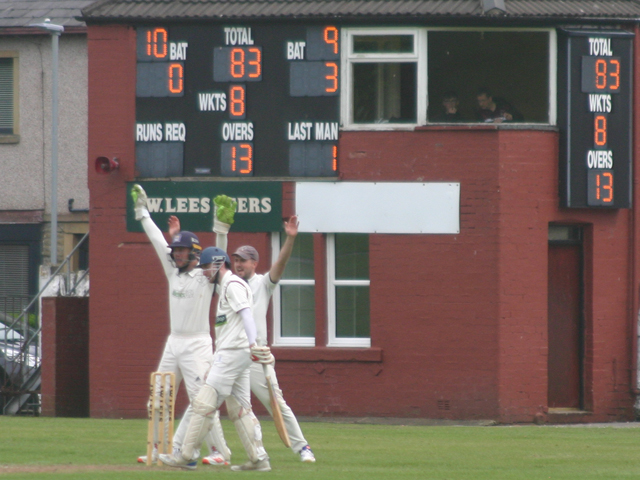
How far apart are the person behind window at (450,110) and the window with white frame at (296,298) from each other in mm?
2357

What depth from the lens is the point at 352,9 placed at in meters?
15.9

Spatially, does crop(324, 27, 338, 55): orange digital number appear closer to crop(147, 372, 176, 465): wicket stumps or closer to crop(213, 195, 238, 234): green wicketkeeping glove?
crop(213, 195, 238, 234): green wicketkeeping glove

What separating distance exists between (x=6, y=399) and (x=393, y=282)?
6181mm

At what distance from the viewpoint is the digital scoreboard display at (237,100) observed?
632 inches

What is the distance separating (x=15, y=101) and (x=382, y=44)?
12.8 m

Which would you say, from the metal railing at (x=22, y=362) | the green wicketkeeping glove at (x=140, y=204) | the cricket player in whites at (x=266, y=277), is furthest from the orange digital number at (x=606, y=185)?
the metal railing at (x=22, y=362)

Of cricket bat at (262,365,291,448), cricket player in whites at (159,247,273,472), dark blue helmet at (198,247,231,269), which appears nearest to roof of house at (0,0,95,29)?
dark blue helmet at (198,247,231,269)

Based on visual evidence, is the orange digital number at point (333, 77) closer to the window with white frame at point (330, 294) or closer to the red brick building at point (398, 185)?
the red brick building at point (398, 185)

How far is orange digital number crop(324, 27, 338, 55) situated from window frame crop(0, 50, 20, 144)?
12.3 meters

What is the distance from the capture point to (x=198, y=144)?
16344 mm

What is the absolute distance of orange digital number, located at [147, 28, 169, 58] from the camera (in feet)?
53.7

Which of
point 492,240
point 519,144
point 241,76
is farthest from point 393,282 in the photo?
point 241,76

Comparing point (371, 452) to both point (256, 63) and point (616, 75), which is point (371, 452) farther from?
point (616, 75)

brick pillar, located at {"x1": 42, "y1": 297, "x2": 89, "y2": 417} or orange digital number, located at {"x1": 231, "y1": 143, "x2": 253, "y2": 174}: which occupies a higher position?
orange digital number, located at {"x1": 231, "y1": 143, "x2": 253, "y2": 174}
